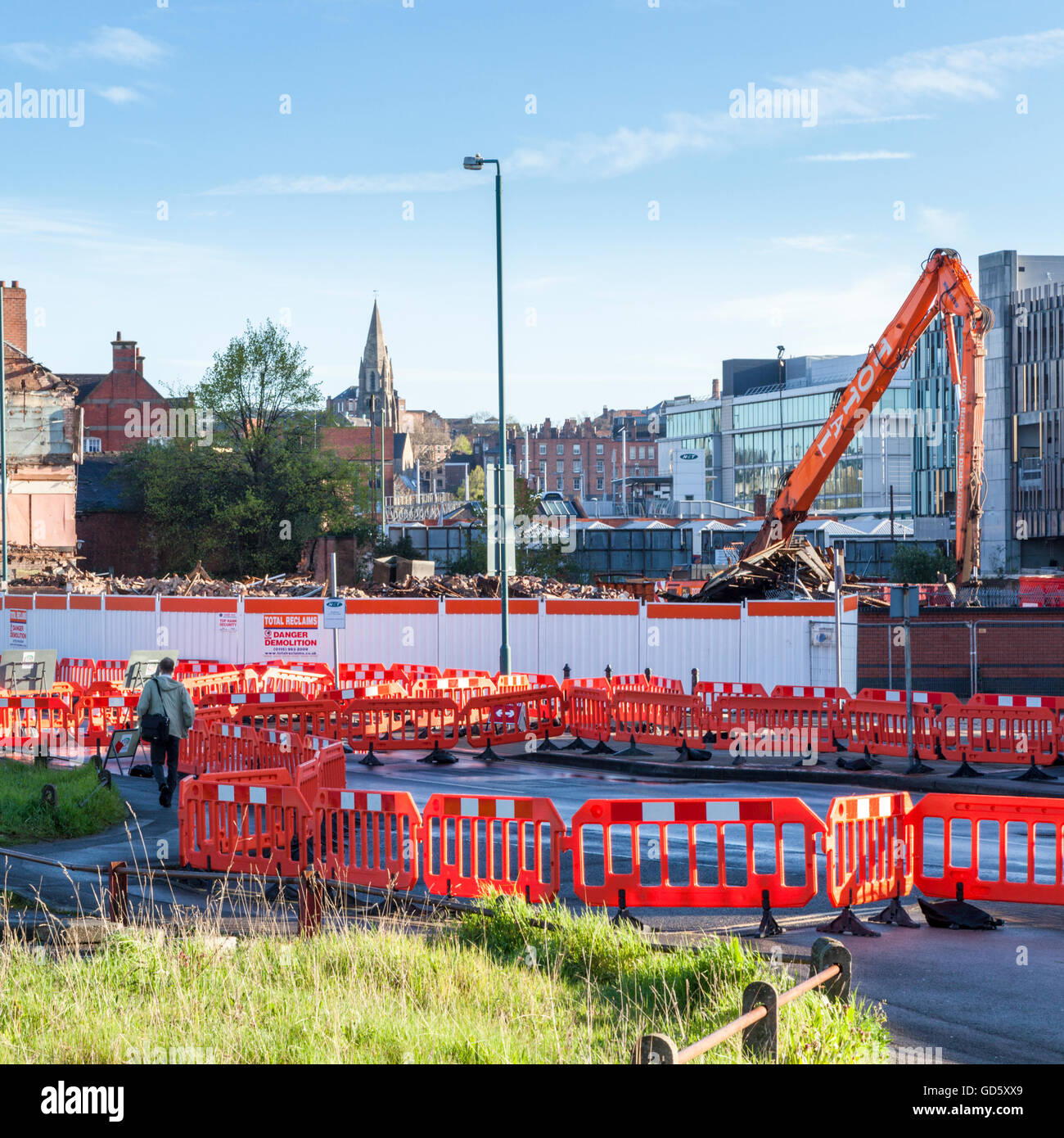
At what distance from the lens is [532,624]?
27250 millimetres

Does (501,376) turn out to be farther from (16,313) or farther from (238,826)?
(16,313)

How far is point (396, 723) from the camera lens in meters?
20.6

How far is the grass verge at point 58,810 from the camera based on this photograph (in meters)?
13.1

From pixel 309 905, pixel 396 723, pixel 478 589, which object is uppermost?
pixel 478 589

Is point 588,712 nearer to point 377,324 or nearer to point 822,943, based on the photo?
point 822,943

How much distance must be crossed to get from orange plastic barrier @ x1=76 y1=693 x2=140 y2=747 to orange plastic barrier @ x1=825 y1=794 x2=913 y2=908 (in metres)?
12.9

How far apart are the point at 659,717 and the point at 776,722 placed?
5.74ft

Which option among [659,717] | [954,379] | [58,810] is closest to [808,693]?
[659,717]

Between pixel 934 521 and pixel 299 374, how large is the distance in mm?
58163

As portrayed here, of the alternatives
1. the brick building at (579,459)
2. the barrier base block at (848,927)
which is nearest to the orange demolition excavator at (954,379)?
the barrier base block at (848,927)

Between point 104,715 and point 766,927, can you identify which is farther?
point 104,715

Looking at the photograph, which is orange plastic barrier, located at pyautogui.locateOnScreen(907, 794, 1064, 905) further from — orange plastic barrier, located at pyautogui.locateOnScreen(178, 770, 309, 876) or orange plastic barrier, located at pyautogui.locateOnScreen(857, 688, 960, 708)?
orange plastic barrier, located at pyautogui.locateOnScreen(857, 688, 960, 708)

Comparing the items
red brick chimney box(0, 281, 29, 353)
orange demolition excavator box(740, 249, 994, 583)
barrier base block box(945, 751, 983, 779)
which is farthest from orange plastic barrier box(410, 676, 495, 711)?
red brick chimney box(0, 281, 29, 353)
